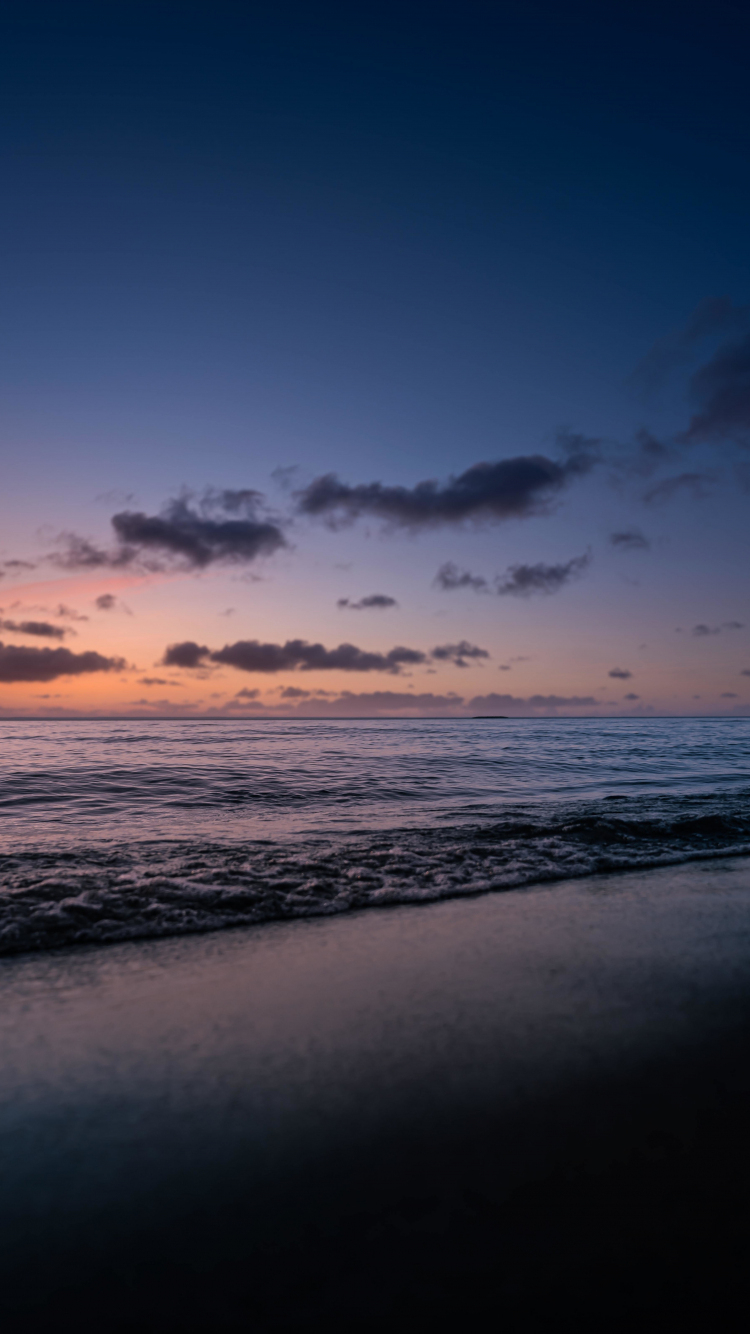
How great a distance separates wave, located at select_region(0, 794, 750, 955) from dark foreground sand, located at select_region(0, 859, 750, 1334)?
0.93 meters

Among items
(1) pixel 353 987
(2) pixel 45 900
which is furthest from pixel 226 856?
(1) pixel 353 987

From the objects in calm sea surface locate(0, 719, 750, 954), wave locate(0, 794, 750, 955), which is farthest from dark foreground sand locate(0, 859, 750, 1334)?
calm sea surface locate(0, 719, 750, 954)

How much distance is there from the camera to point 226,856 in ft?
25.5

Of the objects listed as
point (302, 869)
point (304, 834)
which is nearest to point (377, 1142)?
point (302, 869)

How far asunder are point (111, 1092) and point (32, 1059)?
63 centimetres

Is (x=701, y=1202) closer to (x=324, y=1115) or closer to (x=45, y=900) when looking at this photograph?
(x=324, y=1115)

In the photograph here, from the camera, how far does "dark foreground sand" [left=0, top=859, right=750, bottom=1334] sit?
1851 mm

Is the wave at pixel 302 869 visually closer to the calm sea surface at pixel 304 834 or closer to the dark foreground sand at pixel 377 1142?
the calm sea surface at pixel 304 834

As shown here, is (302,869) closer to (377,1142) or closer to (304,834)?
(304,834)

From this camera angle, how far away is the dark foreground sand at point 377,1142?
185 centimetres

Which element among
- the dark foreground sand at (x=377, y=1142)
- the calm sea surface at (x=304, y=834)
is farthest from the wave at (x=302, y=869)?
the dark foreground sand at (x=377, y=1142)

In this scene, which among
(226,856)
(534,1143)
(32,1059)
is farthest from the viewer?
(226,856)

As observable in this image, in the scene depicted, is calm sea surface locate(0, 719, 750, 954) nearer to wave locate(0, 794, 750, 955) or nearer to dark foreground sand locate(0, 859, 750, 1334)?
wave locate(0, 794, 750, 955)

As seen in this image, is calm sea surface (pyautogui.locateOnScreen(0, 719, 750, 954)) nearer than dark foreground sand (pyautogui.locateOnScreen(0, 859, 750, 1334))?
No
